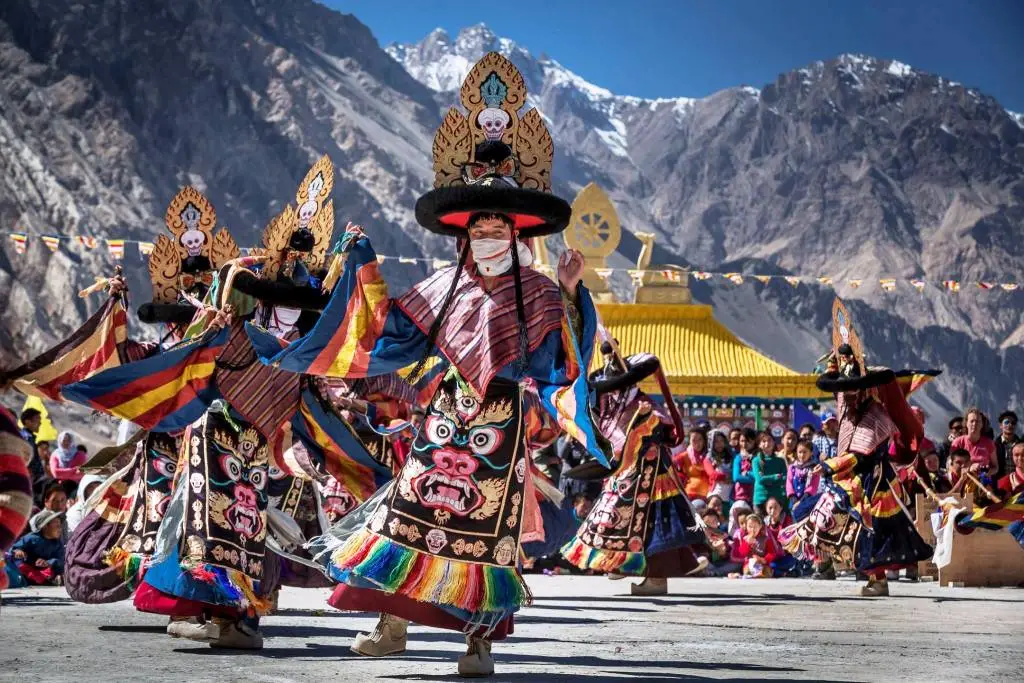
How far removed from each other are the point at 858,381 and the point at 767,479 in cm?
367

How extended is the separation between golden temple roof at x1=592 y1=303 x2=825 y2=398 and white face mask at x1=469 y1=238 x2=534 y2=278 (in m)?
18.9

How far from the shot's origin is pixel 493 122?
6.08 metres

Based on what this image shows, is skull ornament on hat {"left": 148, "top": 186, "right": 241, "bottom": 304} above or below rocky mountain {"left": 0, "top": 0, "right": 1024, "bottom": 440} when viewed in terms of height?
below

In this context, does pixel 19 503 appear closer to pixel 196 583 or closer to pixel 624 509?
pixel 196 583

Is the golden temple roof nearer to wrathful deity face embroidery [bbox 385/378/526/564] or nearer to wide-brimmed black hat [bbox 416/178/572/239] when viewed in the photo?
wide-brimmed black hat [bbox 416/178/572/239]

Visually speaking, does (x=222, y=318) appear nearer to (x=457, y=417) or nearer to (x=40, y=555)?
(x=457, y=417)

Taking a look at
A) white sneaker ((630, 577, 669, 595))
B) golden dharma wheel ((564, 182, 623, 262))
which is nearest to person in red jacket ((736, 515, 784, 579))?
white sneaker ((630, 577, 669, 595))

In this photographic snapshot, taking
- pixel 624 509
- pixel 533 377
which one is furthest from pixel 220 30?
pixel 533 377

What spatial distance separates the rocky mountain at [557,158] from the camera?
52.8 m

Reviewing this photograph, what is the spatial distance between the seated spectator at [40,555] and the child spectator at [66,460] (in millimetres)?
717

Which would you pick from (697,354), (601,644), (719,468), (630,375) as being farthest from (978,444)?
(697,354)

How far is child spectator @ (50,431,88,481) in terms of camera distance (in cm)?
1165

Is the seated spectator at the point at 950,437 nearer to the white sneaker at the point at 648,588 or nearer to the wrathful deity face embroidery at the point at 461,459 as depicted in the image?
the white sneaker at the point at 648,588

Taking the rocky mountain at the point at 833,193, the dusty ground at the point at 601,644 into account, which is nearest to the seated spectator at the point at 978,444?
the dusty ground at the point at 601,644
